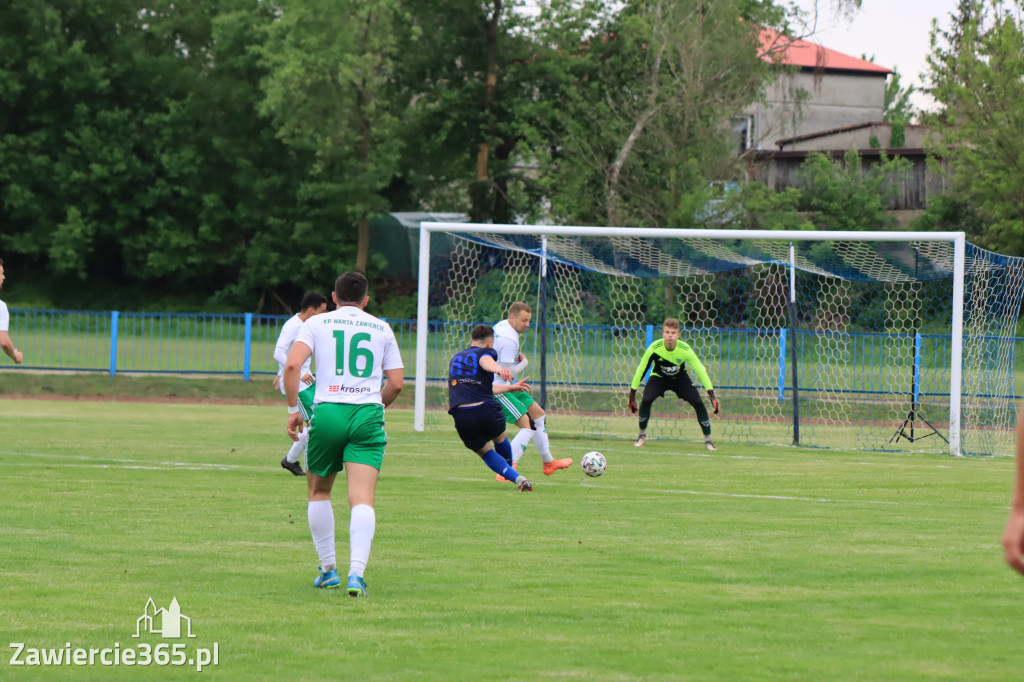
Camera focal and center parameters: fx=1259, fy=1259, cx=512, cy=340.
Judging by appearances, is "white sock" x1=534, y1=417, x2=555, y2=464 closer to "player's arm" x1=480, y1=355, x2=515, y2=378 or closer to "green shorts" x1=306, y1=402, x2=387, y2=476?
"player's arm" x1=480, y1=355, x2=515, y2=378

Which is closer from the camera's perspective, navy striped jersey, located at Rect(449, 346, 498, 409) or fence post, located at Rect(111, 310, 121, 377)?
navy striped jersey, located at Rect(449, 346, 498, 409)

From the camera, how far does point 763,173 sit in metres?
48.0

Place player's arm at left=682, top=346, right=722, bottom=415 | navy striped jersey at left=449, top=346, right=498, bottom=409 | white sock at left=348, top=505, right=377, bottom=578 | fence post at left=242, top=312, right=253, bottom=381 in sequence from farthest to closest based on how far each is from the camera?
1. fence post at left=242, top=312, right=253, bottom=381
2. player's arm at left=682, top=346, right=722, bottom=415
3. navy striped jersey at left=449, top=346, right=498, bottom=409
4. white sock at left=348, top=505, right=377, bottom=578

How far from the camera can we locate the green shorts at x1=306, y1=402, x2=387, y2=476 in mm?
7676

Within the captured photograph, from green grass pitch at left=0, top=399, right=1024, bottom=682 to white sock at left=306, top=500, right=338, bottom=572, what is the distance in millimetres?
A: 281

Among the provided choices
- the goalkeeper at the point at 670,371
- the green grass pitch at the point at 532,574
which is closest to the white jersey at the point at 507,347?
the green grass pitch at the point at 532,574

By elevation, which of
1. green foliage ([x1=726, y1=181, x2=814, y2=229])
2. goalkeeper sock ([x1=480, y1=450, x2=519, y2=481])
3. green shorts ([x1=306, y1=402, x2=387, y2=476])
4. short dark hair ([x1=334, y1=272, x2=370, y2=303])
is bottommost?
goalkeeper sock ([x1=480, y1=450, x2=519, y2=481])

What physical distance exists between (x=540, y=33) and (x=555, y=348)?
63.5 feet

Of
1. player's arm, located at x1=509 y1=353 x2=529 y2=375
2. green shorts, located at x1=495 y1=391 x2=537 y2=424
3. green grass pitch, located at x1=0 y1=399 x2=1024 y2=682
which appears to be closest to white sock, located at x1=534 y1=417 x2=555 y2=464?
green shorts, located at x1=495 y1=391 x2=537 y2=424

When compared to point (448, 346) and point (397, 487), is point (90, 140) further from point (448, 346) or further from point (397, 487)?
point (397, 487)

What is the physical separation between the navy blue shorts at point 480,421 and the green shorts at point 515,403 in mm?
1784

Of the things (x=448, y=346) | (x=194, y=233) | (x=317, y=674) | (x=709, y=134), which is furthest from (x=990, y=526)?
(x=194, y=233)

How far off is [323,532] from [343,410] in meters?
0.76

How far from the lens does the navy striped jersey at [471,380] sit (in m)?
13.1
